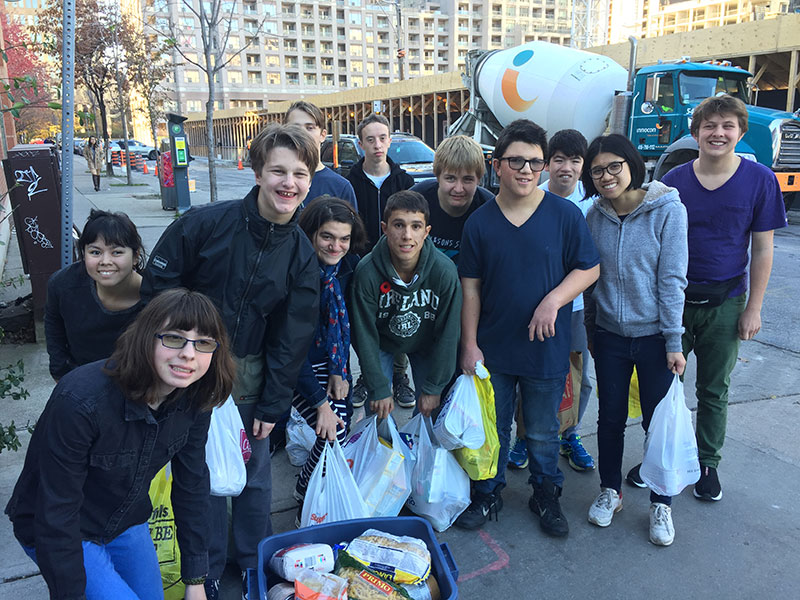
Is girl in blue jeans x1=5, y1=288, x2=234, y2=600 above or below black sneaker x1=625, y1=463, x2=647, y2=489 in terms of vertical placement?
above

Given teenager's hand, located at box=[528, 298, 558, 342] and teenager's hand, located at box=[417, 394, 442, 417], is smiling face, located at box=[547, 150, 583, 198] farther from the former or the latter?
teenager's hand, located at box=[417, 394, 442, 417]

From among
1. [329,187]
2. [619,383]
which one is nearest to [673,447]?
[619,383]

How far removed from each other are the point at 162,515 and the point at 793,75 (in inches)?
722

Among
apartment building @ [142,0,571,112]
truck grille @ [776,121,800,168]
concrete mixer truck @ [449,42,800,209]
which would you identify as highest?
apartment building @ [142,0,571,112]

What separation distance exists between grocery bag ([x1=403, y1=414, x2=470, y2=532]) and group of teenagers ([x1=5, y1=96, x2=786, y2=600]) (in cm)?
14

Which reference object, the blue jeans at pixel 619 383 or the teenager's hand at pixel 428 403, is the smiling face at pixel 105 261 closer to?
the teenager's hand at pixel 428 403

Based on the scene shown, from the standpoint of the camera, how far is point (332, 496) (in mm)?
2467

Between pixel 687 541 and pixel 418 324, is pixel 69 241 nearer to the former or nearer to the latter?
pixel 418 324

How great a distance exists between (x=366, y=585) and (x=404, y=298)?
127 centimetres

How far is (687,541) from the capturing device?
2.78 meters

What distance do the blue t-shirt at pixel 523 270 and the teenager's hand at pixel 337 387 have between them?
0.68 meters

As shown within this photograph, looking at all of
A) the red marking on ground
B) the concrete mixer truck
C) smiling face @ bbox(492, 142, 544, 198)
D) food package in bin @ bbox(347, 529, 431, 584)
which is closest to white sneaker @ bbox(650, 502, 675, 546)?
the red marking on ground

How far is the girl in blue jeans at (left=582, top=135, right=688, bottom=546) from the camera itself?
2.70 metres

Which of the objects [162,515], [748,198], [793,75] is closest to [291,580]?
[162,515]
